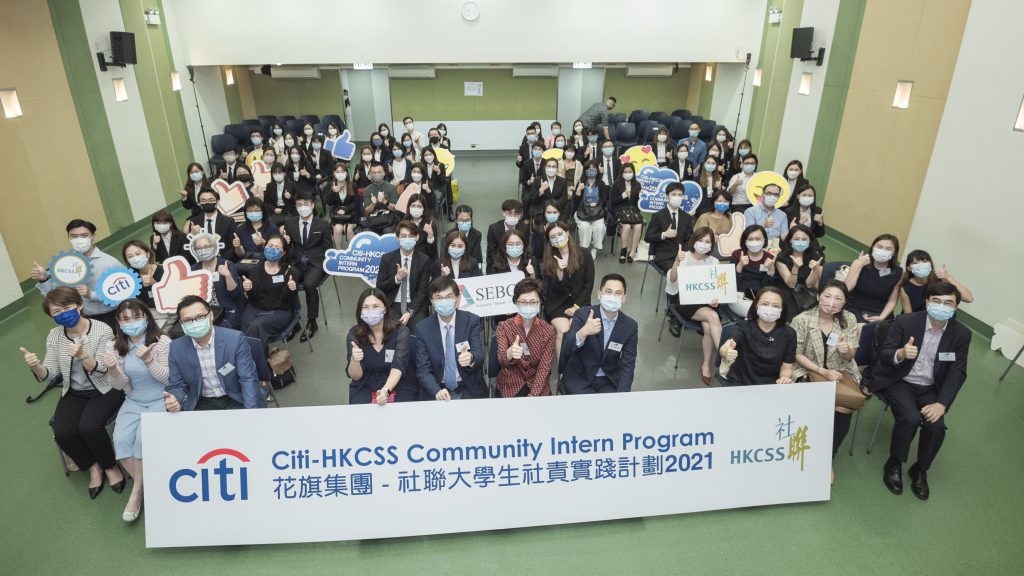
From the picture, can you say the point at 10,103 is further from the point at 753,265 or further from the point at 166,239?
the point at 753,265

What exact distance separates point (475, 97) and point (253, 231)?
36.3 ft

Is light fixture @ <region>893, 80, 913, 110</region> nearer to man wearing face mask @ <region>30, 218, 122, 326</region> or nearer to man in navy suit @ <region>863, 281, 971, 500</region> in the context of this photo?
man in navy suit @ <region>863, 281, 971, 500</region>

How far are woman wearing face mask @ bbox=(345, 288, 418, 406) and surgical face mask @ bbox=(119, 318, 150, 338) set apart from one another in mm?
1381

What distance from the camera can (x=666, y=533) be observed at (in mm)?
3664

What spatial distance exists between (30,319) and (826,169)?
11.7 m

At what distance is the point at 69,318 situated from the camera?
3.84 meters

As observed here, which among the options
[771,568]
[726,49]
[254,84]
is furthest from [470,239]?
[254,84]

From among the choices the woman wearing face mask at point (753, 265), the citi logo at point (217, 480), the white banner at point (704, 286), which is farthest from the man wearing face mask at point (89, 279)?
the woman wearing face mask at point (753, 265)

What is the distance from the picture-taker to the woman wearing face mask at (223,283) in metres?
5.08

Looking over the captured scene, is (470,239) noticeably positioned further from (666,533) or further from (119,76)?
(119,76)

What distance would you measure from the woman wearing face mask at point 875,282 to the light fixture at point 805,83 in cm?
603

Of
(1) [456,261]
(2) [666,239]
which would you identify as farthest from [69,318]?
(2) [666,239]

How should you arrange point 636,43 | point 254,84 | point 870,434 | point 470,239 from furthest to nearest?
point 254,84 → point 636,43 → point 470,239 → point 870,434

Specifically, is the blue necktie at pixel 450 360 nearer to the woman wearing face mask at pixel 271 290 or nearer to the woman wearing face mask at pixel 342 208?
the woman wearing face mask at pixel 271 290
